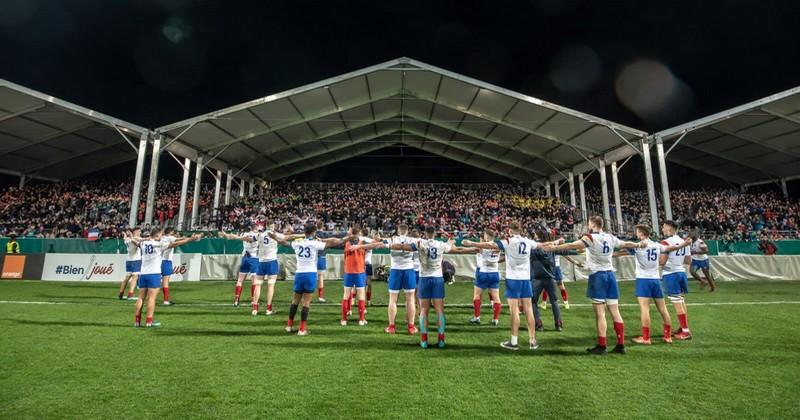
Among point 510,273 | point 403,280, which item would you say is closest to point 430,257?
point 403,280

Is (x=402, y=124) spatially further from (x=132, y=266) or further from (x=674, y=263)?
(x=674, y=263)

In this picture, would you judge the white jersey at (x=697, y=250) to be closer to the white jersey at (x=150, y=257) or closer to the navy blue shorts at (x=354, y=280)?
the navy blue shorts at (x=354, y=280)

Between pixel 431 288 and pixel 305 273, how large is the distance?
102 inches

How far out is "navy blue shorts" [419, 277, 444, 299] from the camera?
21.8 feet

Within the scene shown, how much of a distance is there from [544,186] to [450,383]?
1408 inches

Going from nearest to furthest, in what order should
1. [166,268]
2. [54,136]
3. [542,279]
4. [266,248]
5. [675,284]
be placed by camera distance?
1. [675,284]
2. [542,279]
3. [266,248]
4. [166,268]
5. [54,136]

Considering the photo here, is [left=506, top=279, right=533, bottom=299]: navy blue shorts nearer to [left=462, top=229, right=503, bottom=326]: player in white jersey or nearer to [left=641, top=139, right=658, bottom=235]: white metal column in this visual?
[left=462, top=229, right=503, bottom=326]: player in white jersey

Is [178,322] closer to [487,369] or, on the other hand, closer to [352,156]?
[487,369]

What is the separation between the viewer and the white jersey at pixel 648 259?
7133mm

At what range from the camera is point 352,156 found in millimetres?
38000

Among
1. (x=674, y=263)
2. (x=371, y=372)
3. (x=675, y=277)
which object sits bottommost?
(x=371, y=372)

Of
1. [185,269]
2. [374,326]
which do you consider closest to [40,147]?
[185,269]

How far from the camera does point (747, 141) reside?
26.0m

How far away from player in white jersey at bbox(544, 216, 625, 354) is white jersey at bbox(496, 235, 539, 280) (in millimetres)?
432
